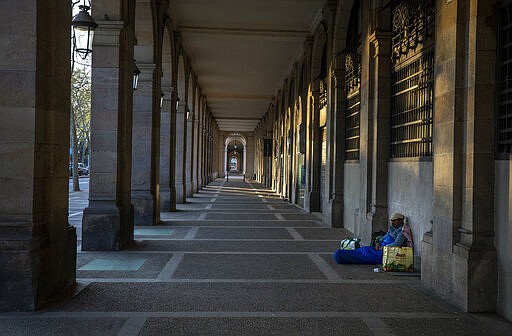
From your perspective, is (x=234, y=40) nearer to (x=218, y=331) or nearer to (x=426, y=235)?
(x=426, y=235)

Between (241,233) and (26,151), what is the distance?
6733 mm

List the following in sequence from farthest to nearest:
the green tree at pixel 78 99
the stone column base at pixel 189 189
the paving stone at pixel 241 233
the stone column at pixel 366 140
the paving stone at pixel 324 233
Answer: the green tree at pixel 78 99 < the stone column base at pixel 189 189 < the paving stone at pixel 324 233 < the paving stone at pixel 241 233 < the stone column at pixel 366 140

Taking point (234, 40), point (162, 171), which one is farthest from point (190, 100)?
point (162, 171)

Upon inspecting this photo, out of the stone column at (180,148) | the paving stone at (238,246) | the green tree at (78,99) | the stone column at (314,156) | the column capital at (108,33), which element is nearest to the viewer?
the column capital at (108,33)

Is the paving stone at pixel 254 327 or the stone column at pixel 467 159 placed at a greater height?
the stone column at pixel 467 159

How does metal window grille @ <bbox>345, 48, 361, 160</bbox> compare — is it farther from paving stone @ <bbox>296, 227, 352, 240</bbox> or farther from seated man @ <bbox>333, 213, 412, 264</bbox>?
seated man @ <bbox>333, 213, 412, 264</bbox>

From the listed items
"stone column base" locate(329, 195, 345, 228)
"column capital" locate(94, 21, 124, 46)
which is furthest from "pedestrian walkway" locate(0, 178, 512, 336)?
"column capital" locate(94, 21, 124, 46)

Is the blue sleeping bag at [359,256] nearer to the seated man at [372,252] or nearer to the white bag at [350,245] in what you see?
the seated man at [372,252]

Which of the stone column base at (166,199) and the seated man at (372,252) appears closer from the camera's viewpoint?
the seated man at (372,252)

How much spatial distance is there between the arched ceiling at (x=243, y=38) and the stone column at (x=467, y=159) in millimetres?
8559

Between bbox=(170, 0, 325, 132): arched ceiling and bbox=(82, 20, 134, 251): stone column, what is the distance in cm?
554

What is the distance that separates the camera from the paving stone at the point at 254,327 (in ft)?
14.9

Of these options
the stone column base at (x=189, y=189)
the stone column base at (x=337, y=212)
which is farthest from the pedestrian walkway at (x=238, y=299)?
the stone column base at (x=189, y=189)

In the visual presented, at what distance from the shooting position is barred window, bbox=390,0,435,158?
24.8 ft
